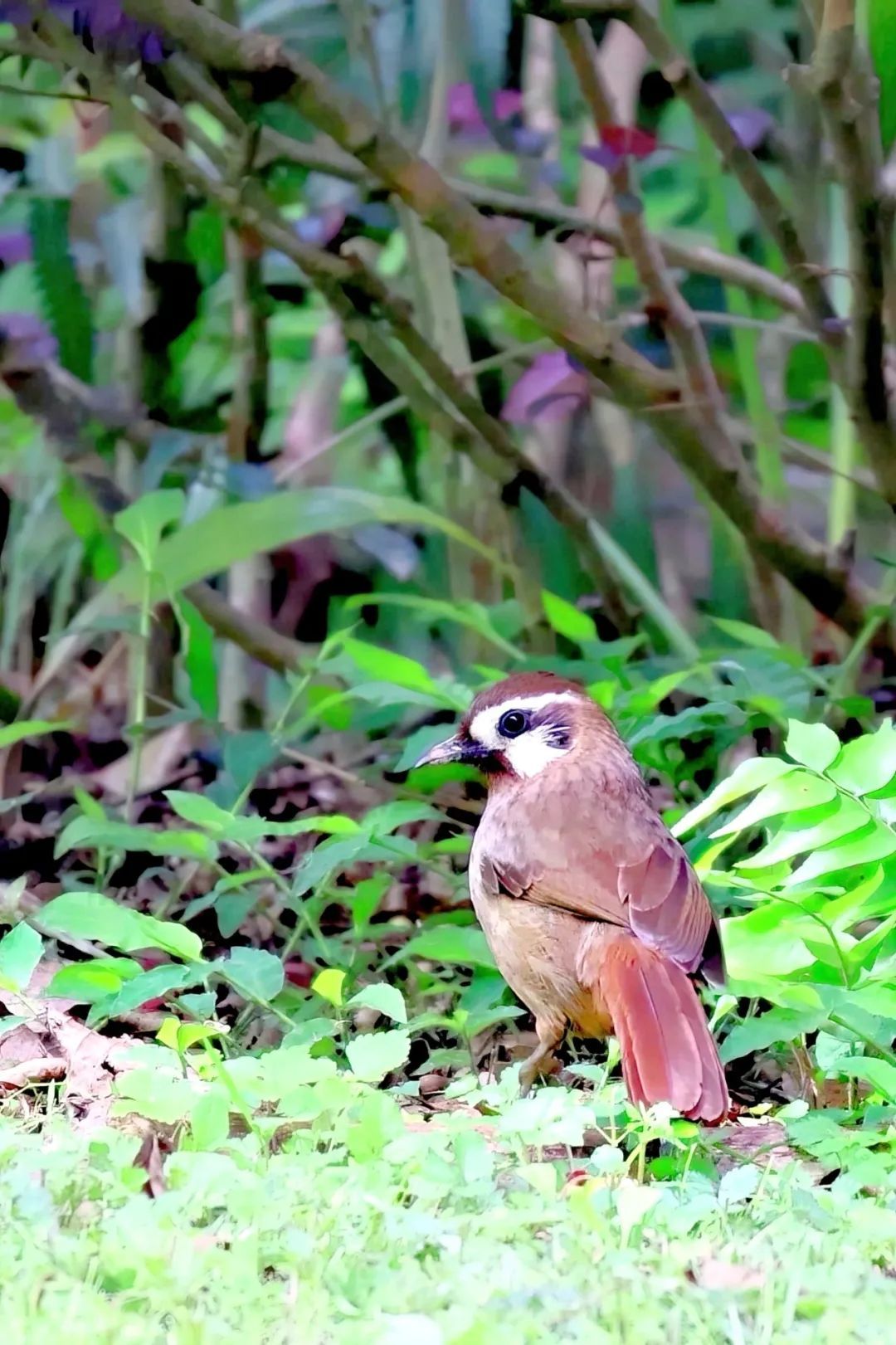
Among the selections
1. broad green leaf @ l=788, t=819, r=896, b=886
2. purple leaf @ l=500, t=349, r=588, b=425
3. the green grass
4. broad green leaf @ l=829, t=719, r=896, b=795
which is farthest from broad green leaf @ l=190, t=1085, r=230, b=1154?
purple leaf @ l=500, t=349, r=588, b=425

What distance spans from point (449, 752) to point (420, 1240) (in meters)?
1.66

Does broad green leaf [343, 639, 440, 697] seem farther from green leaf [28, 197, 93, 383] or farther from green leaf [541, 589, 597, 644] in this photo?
green leaf [28, 197, 93, 383]

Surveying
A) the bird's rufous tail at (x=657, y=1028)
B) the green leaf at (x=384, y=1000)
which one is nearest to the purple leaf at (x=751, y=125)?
the bird's rufous tail at (x=657, y=1028)

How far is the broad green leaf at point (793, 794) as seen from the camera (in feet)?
9.59

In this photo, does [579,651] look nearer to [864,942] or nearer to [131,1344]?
[864,942]

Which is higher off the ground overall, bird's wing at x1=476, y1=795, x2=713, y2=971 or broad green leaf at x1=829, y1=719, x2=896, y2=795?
broad green leaf at x1=829, y1=719, x2=896, y2=795

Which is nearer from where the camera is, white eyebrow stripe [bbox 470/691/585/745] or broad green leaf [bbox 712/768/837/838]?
broad green leaf [bbox 712/768/837/838]

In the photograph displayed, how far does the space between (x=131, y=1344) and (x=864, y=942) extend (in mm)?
1483

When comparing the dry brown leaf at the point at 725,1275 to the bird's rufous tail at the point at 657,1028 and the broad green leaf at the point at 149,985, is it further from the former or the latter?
the broad green leaf at the point at 149,985

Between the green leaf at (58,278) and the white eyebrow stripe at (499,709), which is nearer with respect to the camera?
the white eyebrow stripe at (499,709)

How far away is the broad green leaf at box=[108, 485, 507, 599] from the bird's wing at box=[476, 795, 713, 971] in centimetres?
127

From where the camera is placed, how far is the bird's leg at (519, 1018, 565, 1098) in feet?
11.3

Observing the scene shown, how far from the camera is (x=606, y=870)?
3.41 m

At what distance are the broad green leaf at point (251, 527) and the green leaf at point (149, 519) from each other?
38 millimetres
